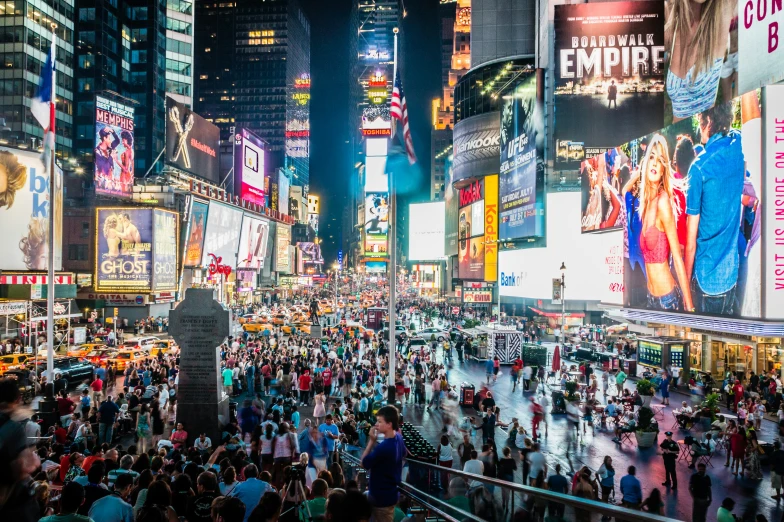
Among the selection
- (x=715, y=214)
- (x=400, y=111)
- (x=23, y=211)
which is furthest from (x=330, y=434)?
(x=23, y=211)

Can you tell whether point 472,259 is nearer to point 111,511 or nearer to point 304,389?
point 304,389

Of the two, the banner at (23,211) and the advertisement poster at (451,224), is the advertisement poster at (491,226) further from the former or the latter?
the banner at (23,211)

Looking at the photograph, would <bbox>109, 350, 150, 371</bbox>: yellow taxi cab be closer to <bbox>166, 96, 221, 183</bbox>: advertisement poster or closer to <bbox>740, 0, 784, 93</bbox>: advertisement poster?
<bbox>740, 0, 784, 93</bbox>: advertisement poster

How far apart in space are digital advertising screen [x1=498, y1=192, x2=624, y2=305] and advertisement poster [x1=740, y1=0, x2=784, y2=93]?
13.6 meters

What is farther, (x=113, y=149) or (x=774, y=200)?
(x=113, y=149)

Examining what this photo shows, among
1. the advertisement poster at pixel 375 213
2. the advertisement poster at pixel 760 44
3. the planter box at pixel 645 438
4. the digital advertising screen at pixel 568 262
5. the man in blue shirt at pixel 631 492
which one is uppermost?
the advertisement poster at pixel 760 44

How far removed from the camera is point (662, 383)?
23344 mm

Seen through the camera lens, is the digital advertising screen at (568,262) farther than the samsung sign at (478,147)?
No

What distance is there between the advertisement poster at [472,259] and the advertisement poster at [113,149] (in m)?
38.4

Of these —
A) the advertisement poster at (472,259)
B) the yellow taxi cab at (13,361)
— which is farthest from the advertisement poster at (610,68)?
the yellow taxi cab at (13,361)

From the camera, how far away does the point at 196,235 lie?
58.3 metres

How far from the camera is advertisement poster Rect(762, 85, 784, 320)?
21625mm

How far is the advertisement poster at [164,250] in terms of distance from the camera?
50.1 metres

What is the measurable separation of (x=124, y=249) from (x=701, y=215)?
1776 inches
